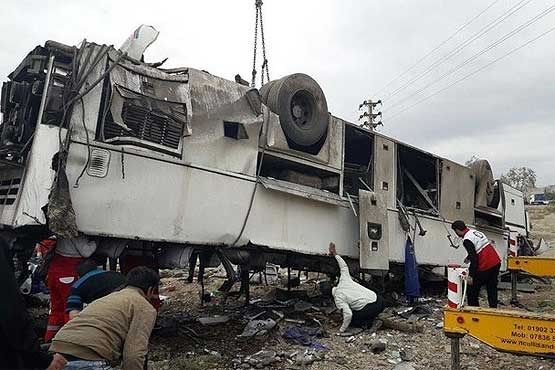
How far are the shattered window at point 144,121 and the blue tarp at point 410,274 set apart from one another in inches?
155

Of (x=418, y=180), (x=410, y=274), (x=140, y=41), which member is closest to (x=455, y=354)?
(x=410, y=274)

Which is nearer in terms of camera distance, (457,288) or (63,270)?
(457,288)

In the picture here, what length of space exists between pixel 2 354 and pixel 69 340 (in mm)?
767

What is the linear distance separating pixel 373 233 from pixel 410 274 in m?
1.12

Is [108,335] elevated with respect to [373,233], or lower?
lower

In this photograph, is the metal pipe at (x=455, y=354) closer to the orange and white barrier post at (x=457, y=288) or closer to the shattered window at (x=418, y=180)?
the orange and white barrier post at (x=457, y=288)

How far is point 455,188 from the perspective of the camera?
7.62m

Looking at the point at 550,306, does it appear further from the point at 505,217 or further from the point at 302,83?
the point at 302,83

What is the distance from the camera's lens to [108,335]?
2.50 meters

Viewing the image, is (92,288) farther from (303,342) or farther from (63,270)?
(303,342)

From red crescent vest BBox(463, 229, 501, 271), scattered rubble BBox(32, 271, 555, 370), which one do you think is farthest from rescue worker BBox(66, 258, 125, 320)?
red crescent vest BBox(463, 229, 501, 271)

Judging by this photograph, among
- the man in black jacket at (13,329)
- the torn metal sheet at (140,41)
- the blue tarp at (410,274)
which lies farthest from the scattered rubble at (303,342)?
the torn metal sheet at (140,41)

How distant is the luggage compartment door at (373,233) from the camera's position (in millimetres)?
5820

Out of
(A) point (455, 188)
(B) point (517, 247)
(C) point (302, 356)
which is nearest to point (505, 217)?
(B) point (517, 247)
